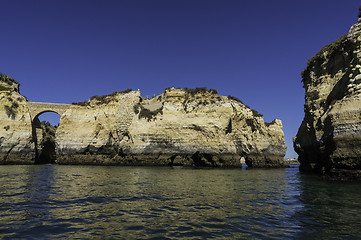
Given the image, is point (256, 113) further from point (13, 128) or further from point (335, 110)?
point (13, 128)

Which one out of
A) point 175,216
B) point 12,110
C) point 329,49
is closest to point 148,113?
point 12,110

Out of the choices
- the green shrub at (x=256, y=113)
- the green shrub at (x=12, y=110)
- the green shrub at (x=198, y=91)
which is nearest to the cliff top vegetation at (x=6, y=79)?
the green shrub at (x=12, y=110)

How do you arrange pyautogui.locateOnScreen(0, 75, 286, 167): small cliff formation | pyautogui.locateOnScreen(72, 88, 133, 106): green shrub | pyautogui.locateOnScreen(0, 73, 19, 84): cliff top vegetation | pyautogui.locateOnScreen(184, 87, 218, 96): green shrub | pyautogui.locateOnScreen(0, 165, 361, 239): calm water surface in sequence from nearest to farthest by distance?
pyautogui.locateOnScreen(0, 165, 361, 239): calm water surface < pyautogui.locateOnScreen(0, 75, 286, 167): small cliff formation < pyautogui.locateOnScreen(184, 87, 218, 96): green shrub < pyautogui.locateOnScreen(0, 73, 19, 84): cliff top vegetation < pyautogui.locateOnScreen(72, 88, 133, 106): green shrub

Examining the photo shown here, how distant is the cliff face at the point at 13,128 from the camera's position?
1423 inches

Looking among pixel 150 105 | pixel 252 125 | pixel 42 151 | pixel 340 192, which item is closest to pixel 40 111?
pixel 42 151

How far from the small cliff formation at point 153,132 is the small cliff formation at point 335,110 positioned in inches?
452

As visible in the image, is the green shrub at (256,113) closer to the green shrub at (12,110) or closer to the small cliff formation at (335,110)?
the small cliff formation at (335,110)

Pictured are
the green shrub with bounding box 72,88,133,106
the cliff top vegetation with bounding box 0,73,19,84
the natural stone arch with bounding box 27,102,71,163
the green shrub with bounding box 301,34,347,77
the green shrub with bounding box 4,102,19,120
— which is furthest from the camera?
the natural stone arch with bounding box 27,102,71,163

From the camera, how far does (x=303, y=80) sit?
25422mm

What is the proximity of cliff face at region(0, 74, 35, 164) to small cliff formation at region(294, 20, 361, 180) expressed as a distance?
4197cm

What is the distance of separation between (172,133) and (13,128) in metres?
27.3

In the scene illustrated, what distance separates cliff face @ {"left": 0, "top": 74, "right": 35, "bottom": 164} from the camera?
3616 cm

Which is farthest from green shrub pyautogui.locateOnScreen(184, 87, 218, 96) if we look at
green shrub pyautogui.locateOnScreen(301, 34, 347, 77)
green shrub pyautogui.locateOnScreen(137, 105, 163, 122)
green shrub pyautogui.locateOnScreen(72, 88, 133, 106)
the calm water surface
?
the calm water surface

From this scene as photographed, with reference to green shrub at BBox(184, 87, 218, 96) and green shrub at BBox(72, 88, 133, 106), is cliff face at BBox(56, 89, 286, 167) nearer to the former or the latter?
green shrub at BBox(184, 87, 218, 96)
